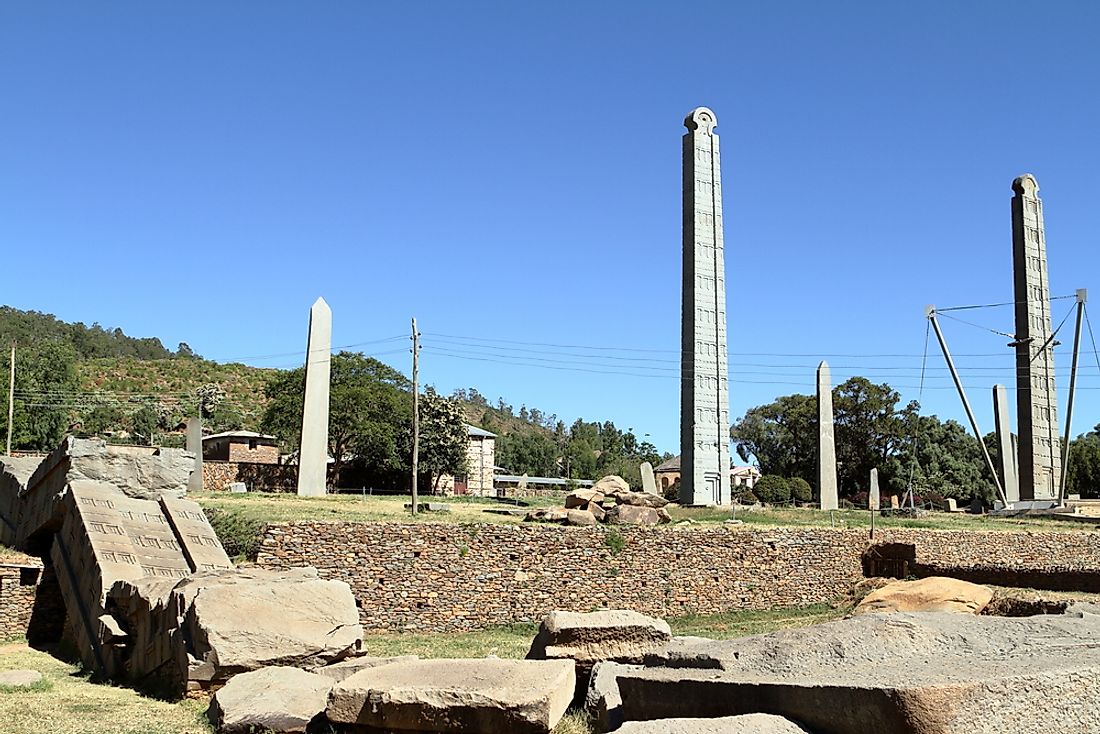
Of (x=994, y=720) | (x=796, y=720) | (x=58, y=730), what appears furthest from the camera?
(x=58, y=730)

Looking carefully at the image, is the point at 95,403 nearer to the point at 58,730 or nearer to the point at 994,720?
the point at 58,730

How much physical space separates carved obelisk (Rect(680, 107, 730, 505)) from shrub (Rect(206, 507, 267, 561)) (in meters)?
15.7

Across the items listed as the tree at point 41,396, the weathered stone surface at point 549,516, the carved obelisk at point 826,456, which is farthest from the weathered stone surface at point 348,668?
the tree at point 41,396

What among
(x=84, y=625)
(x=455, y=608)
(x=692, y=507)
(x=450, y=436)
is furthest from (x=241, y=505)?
(x=450, y=436)

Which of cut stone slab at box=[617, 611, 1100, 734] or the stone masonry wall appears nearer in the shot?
cut stone slab at box=[617, 611, 1100, 734]

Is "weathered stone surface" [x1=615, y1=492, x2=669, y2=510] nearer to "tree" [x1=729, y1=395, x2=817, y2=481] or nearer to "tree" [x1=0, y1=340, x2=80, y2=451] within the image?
"tree" [x1=0, y1=340, x2=80, y2=451]

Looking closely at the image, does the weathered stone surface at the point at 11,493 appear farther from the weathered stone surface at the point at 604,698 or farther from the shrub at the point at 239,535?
the weathered stone surface at the point at 604,698

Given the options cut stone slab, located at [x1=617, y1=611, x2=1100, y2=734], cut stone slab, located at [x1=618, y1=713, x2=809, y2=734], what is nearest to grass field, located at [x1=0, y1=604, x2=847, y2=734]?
cut stone slab, located at [x1=617, y1=611, x2=1100, y2=734]

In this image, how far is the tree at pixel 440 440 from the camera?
54.2 metres

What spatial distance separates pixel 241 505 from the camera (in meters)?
23.2

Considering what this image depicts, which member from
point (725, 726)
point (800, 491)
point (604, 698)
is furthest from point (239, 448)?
point (725, 726)

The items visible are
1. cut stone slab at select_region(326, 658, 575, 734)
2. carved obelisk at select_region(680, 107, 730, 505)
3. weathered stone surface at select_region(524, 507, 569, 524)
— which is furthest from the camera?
carved obelisk at select_region(680, 107, 730, 505)

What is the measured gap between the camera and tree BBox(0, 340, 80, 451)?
4750cm

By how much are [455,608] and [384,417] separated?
3245 centimetres
